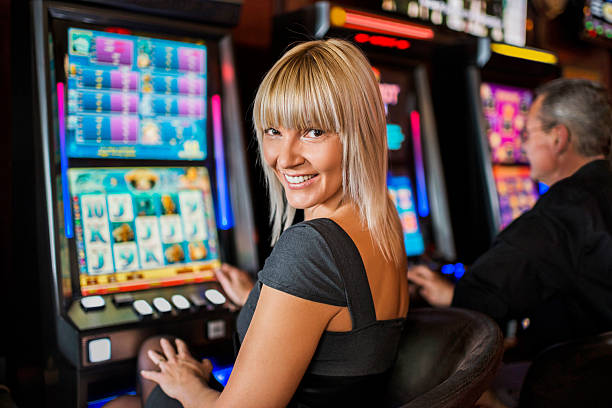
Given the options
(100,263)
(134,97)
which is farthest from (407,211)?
(100,263)

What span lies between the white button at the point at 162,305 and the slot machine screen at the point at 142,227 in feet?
0.56

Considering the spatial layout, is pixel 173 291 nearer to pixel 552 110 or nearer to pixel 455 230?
pixel 552 110

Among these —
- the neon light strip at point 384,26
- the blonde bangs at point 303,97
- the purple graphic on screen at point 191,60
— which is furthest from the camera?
the neon light strip at point 384,26

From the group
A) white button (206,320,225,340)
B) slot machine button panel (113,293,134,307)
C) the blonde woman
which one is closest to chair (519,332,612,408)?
the blonde woman

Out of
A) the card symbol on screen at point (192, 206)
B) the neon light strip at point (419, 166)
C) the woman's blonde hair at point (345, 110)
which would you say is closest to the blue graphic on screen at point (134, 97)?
the card symbol on screen at point (192, 206)

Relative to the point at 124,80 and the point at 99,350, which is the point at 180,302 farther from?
the point at 124,80

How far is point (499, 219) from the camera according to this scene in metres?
2.94

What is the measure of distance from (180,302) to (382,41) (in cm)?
147

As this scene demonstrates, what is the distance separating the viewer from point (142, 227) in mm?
1809

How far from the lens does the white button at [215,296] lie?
5.36 ft

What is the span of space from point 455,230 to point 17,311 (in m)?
2.19

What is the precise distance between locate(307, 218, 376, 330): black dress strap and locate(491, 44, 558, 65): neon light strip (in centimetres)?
216

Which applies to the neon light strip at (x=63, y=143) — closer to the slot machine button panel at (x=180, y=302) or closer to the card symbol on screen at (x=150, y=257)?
the card symbol on screen at (x=150, y=257)

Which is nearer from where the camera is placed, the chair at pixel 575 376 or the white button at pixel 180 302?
the chair at pixel 575 376
